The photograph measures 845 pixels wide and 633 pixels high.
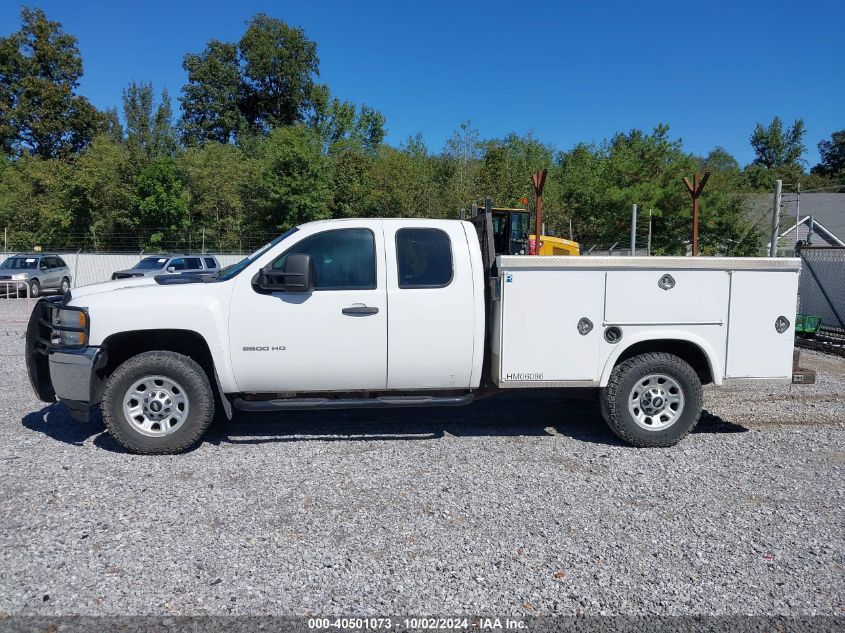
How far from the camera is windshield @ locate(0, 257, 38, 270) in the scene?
1021 inches

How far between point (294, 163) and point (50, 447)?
2804cm

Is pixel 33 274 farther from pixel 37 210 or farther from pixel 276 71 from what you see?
pixel 276 71

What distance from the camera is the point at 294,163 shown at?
107 feet

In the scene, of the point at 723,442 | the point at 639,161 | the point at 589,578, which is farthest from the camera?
the point at 639,161

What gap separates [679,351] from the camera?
634 cm

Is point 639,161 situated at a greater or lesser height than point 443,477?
greater

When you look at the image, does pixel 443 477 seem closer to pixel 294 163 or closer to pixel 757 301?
pixel 757 301

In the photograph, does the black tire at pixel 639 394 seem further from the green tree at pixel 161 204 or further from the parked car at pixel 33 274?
the green tree at pixel 161 204

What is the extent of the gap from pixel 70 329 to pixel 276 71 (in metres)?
55.3

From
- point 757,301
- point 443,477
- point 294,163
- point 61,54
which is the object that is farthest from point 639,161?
point 61,54

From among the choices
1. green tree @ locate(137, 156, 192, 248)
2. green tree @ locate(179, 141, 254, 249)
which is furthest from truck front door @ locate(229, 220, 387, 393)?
green tree @ locate(179, 141, 254, 249)

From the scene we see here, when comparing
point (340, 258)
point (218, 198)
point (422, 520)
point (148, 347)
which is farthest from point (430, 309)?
point (218, 198)

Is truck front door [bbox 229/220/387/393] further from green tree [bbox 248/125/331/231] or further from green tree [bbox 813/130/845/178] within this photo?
green tree [bbox 813/130/845/178]

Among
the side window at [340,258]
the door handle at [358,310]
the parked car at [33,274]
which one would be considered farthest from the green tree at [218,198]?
the door handle at [358,310]
